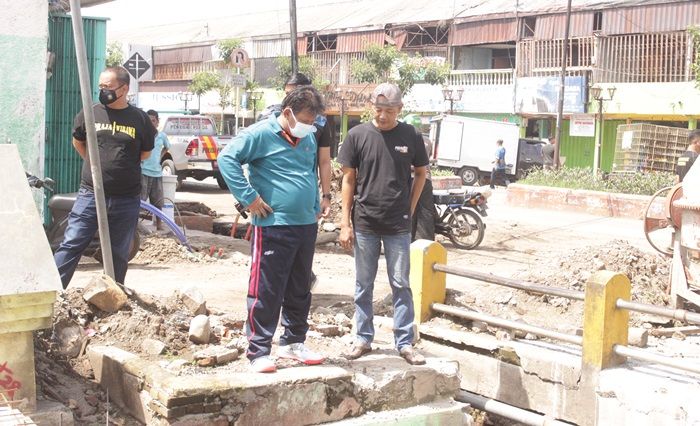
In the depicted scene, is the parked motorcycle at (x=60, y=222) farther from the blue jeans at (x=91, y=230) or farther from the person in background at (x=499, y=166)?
the person in background at (x=499, y=166)

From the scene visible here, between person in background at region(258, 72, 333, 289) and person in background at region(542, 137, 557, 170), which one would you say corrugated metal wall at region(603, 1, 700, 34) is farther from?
person in background at region(258, 72, 333, 289)

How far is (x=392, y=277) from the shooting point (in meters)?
5.89

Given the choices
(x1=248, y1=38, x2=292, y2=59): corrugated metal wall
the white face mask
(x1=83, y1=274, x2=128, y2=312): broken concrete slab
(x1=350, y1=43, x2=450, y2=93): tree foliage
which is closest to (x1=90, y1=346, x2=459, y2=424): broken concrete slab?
(x1=83, y1=274, x2=128, y2=312): broken concrete slab

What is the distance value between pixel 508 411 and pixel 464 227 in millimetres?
6799

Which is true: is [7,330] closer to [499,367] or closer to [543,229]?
[499,367]

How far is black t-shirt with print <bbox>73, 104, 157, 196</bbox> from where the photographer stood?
6.14m

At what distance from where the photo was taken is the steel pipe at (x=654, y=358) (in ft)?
17.9

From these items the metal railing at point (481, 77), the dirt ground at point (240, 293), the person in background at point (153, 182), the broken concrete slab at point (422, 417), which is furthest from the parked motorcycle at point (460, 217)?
the metal railing at point (481, 77)

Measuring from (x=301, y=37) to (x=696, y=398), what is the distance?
4173 cm

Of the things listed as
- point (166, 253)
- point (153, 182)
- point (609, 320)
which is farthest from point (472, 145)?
point (609, 320)

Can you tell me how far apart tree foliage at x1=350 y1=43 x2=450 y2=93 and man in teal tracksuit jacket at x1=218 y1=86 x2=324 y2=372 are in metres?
33.4

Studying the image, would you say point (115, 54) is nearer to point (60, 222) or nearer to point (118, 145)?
point (60, 222)

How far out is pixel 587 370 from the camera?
20.1 feet

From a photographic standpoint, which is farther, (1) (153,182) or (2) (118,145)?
(1) (153,182)
